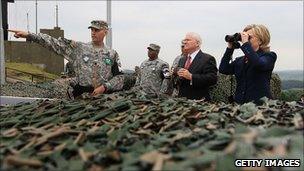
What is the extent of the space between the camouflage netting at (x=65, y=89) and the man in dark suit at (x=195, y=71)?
2553 mm

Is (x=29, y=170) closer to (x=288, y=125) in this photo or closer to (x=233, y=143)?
(x=233, y=143)

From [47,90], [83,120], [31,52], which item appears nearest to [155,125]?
[83,120]

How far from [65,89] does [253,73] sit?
6.78 meters

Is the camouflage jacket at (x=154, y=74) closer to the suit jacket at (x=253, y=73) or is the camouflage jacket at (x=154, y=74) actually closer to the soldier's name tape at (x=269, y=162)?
the suit jacket at (x=253, y=73)

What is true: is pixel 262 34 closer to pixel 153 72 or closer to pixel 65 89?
→ pixel 153 72

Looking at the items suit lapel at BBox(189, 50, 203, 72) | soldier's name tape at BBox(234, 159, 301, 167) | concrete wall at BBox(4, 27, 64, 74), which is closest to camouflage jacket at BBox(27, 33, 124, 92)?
suit lapel at BBox(189, 50, 203, 72)

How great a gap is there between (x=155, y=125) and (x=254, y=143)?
3.48ft

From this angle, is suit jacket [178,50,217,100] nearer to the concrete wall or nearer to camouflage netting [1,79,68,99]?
camouflage netting [1,79,68,99]

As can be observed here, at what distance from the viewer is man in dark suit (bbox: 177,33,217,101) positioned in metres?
5.96

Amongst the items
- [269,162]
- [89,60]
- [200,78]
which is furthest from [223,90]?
[269,162]

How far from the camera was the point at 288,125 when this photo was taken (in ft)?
10.7

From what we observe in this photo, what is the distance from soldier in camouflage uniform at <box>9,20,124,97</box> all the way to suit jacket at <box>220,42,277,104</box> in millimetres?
1445

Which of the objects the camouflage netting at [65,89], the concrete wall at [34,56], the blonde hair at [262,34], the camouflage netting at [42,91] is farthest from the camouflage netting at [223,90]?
the concrete wall at [34,56]

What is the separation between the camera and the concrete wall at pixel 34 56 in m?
38.0
